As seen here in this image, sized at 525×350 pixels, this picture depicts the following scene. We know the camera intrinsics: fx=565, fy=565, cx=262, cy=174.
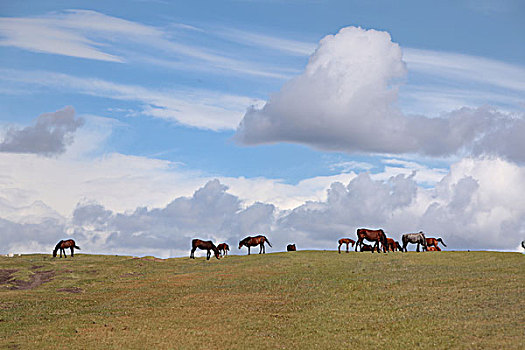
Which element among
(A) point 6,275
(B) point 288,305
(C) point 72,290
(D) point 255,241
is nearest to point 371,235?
(D) point 255,241

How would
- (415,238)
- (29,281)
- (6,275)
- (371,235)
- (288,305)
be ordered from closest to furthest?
(288,305) < (29,281) < (6,275) < (371,235) < (415,238)

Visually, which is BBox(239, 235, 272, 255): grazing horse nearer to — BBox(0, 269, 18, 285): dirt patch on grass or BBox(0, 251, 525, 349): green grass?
BBox(0, 251, 525, 349): green grass

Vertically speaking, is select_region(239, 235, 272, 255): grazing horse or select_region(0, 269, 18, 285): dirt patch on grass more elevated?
select_region(239, 235, 272, 255): grazing horse

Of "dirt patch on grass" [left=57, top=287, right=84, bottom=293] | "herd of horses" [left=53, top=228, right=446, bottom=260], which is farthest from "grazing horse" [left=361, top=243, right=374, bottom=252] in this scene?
"dirt patch on grass" [left=57, top=287, right=84, bottom=293]

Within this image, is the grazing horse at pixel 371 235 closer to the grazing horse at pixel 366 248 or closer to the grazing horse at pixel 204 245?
the grazing horse at pixel 366 248

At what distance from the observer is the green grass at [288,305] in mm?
27766

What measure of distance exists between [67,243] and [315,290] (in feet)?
150

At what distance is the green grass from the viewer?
2777cm

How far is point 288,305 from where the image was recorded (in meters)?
36.4

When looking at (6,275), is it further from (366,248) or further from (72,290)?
(366,248)

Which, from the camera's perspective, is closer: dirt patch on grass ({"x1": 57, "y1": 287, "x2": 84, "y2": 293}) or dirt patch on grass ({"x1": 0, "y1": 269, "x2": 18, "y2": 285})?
dirt patch on grass ({"x1": 57, "y1": 287, "x2": 84, "y2": 293})

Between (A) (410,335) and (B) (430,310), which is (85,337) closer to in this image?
(A) (410,335)

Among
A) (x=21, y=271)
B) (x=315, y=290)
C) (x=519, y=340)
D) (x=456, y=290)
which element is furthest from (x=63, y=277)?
(x=519, y=340)

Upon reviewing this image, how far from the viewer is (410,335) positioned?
2714cm
